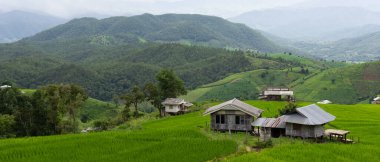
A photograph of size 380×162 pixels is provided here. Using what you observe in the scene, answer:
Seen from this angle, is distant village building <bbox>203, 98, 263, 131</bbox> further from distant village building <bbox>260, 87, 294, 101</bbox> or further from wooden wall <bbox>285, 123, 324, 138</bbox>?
distant village building <bbox>260, 87, 294, 101</bbox>

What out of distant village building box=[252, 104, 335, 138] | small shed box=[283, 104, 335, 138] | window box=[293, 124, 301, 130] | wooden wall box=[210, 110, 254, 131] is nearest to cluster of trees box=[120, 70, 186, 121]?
wooden wall box=[210, 110, 254, 131]

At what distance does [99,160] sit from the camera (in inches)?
1209

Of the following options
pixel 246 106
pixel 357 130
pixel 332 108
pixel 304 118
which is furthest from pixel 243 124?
pixel 332 108

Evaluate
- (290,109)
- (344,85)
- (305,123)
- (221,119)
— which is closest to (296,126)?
(305,123)

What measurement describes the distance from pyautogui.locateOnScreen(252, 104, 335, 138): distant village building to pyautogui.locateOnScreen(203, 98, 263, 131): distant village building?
59.4 inches

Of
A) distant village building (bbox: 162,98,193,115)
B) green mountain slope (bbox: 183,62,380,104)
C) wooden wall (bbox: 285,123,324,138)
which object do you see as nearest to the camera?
wooden wall (bbox: 285,123,324,138)

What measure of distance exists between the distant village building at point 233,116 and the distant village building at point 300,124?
1.51 m

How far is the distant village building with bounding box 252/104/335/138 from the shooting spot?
132 ft

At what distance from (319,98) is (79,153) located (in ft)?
430

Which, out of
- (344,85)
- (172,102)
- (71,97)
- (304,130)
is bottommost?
(304,130)

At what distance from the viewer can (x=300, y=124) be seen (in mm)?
40656

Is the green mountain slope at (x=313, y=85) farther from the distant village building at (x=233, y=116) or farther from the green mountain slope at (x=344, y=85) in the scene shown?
the distant village building at (x=233, y=116)

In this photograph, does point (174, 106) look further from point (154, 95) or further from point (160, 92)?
point (160, 92)

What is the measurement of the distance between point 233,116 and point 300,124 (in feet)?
26.0
